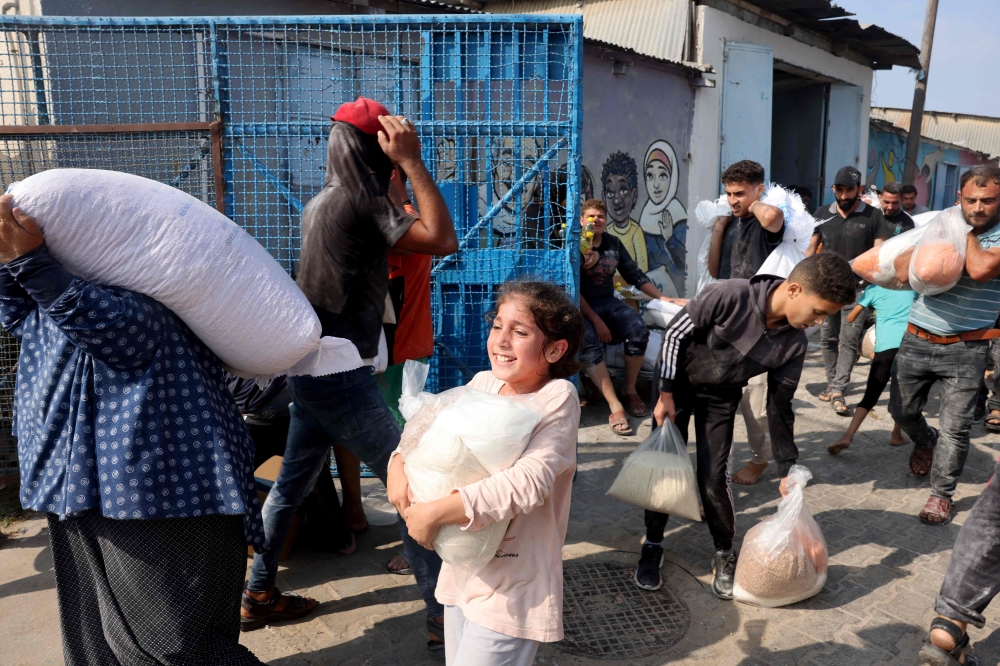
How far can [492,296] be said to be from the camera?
498 centimetres

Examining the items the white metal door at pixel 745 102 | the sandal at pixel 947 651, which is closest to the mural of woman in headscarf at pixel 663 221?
the white metal door at pixel 745 102

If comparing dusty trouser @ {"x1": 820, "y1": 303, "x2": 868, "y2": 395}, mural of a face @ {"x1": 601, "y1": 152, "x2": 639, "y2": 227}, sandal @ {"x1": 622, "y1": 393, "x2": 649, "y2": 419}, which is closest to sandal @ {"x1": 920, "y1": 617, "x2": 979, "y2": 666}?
sandal @ {"x1": 622, "y1": 393, "x2": 649, "y2": 419}

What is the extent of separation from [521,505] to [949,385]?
3617 mm

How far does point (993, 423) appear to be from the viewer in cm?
582

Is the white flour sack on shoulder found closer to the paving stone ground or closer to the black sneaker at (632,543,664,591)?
the paving stone ground

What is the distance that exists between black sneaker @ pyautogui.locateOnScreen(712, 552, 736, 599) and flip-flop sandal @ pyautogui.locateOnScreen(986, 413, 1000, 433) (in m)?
3.73

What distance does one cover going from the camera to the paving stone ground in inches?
115

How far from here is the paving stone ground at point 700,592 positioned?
2.92 meters

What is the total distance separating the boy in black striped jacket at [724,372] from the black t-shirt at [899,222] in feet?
13.8

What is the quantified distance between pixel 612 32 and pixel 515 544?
10.4 meters

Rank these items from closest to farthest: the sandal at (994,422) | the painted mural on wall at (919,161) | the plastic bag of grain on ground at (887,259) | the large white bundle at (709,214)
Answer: the plastic bag of grain on ground at (887,259) → the large white bundle at (709,214) → the sandal at (994,422) → the painted mural on wall at (919,161)

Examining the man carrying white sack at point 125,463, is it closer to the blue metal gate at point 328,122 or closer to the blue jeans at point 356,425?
the blue jeans at point 356,425

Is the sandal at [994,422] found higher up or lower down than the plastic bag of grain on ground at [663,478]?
lower down

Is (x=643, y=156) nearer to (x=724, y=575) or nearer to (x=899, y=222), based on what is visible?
(x=899, y=222)
